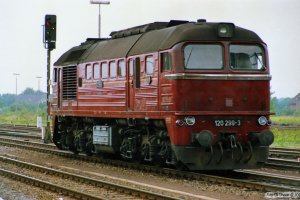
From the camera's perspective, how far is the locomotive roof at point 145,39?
53.3ft

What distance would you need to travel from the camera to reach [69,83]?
23453 mm

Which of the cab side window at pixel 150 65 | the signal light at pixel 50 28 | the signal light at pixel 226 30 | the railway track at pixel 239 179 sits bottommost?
the railway track at pixel 239 179

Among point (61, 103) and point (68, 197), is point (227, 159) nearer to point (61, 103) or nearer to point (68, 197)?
point (68, 197)

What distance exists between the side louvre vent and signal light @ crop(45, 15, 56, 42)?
558 cm

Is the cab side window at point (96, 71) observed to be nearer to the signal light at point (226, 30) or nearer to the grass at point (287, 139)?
the signal light at point (226, 30)

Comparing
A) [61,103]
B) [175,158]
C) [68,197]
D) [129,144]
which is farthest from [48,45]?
[68,197]

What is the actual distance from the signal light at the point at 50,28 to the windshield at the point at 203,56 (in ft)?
46.2

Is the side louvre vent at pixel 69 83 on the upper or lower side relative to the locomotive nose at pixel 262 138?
upper

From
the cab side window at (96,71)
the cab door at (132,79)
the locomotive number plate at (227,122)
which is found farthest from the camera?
the cab side window at (96,71)

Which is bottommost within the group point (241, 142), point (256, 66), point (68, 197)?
point (68, 197)

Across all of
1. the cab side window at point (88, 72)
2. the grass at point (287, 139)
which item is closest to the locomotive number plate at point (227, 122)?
the cab side window at point (88, 72)

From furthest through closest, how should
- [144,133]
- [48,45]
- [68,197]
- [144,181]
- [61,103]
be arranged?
[48,45] < [61,103] < [144,133] < [144,181] < [68,197]

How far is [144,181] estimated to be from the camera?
1598cm

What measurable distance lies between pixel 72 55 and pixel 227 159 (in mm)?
9508
